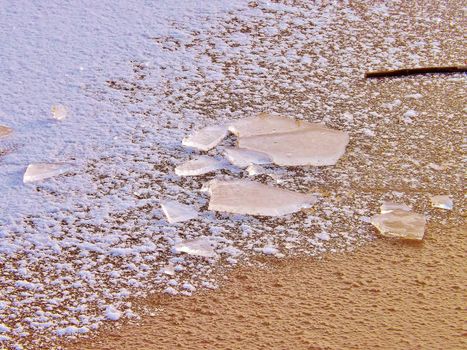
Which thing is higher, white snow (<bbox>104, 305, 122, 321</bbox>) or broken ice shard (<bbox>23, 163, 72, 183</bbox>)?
broken ice shard (<bbox>23, 163, 72, 183</bbox>)

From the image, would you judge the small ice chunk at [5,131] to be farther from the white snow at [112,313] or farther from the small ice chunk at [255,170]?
the white snow at [112,313]

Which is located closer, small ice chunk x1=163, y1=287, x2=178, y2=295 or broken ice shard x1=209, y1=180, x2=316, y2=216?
small ice chunk x1=163, y1=287, x2=178, y2=295

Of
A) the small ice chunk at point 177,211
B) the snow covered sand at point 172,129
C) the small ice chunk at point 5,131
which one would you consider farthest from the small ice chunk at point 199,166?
the small ice chunk at point 5,131

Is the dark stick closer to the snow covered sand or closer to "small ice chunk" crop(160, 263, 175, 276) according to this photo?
the snow covered sand

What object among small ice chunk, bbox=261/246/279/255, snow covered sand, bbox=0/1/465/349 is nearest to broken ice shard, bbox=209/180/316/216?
snow covered sand, bbox=0/1/465/349

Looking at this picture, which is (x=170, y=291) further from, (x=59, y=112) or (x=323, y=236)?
(x=59, y=112)

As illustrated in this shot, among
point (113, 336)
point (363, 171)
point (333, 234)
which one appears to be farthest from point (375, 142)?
point (113, 336)
